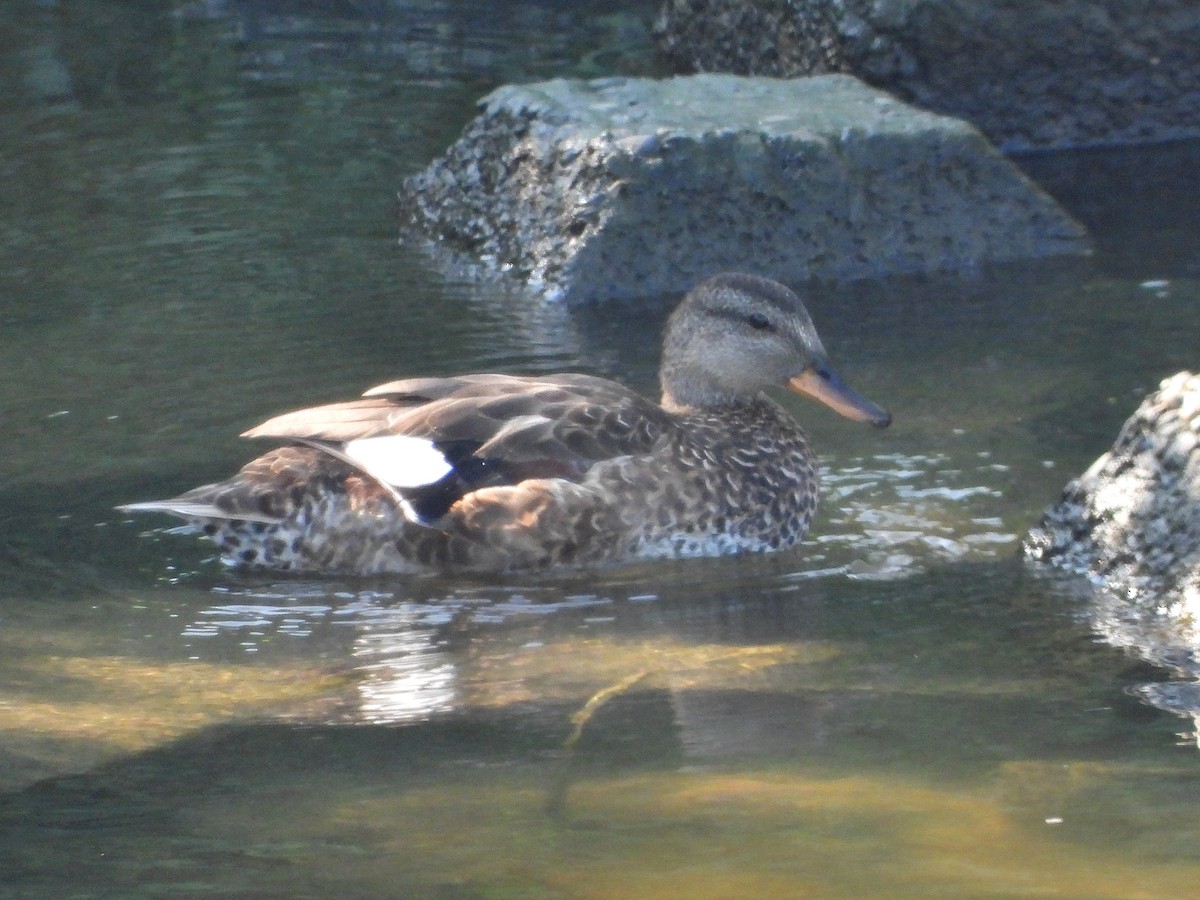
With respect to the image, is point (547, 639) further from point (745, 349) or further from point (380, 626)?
point (745, 349)

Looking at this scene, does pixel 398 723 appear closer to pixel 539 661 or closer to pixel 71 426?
pixel 539 661

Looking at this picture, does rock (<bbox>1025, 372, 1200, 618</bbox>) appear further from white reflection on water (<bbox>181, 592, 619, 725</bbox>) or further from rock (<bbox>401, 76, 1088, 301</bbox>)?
rock (<bbox>401, 76, 1088, 301</bbox>)

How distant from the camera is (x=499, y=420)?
6.64 metres

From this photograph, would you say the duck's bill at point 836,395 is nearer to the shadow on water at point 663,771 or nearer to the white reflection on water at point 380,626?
the shadow on water at point 663,771

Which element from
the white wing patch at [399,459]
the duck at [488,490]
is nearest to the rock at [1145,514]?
the duck at [488,490]

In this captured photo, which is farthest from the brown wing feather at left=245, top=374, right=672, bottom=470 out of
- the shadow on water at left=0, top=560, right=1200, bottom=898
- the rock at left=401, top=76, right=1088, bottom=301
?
the rock at left=401, top=76, right=1088, bottom=301

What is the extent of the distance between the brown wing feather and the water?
462 millimetres

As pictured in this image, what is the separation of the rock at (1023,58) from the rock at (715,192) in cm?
171

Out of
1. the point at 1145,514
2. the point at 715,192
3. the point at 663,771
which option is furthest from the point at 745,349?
the point at 715,192

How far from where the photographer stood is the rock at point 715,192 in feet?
33.8

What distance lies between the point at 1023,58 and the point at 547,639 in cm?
845

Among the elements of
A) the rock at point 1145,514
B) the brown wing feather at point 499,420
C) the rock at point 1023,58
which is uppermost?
the rock at point 1023,58

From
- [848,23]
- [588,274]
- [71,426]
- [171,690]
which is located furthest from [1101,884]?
[848,23]

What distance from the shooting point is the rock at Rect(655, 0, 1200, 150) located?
1292 centimetres
